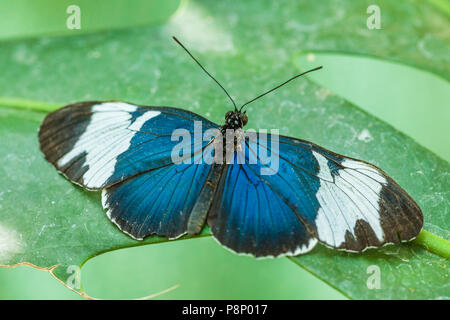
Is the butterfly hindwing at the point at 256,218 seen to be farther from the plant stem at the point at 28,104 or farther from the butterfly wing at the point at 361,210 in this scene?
the plant stem at the point at 28,104

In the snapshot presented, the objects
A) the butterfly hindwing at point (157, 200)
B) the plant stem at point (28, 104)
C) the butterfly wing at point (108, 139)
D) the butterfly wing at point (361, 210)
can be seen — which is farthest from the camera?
the plant stem at point (28, 104)

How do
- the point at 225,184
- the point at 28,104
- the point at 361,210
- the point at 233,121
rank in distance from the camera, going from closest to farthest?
the point at 361,210 < the point at 225,184 < the point at 233,121 < the point at 28,104

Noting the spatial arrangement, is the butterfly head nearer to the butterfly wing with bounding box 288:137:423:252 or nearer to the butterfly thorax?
the butterfly thorax

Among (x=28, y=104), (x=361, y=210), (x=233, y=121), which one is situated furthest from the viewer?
(x=28, y=104)

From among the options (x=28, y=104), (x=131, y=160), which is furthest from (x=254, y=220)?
(x=28, y=104)

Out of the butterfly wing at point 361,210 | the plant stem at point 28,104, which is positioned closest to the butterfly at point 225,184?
the butterfly wing at point 361,210

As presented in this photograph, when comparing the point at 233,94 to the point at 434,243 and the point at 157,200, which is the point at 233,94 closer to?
the point at 157,200
